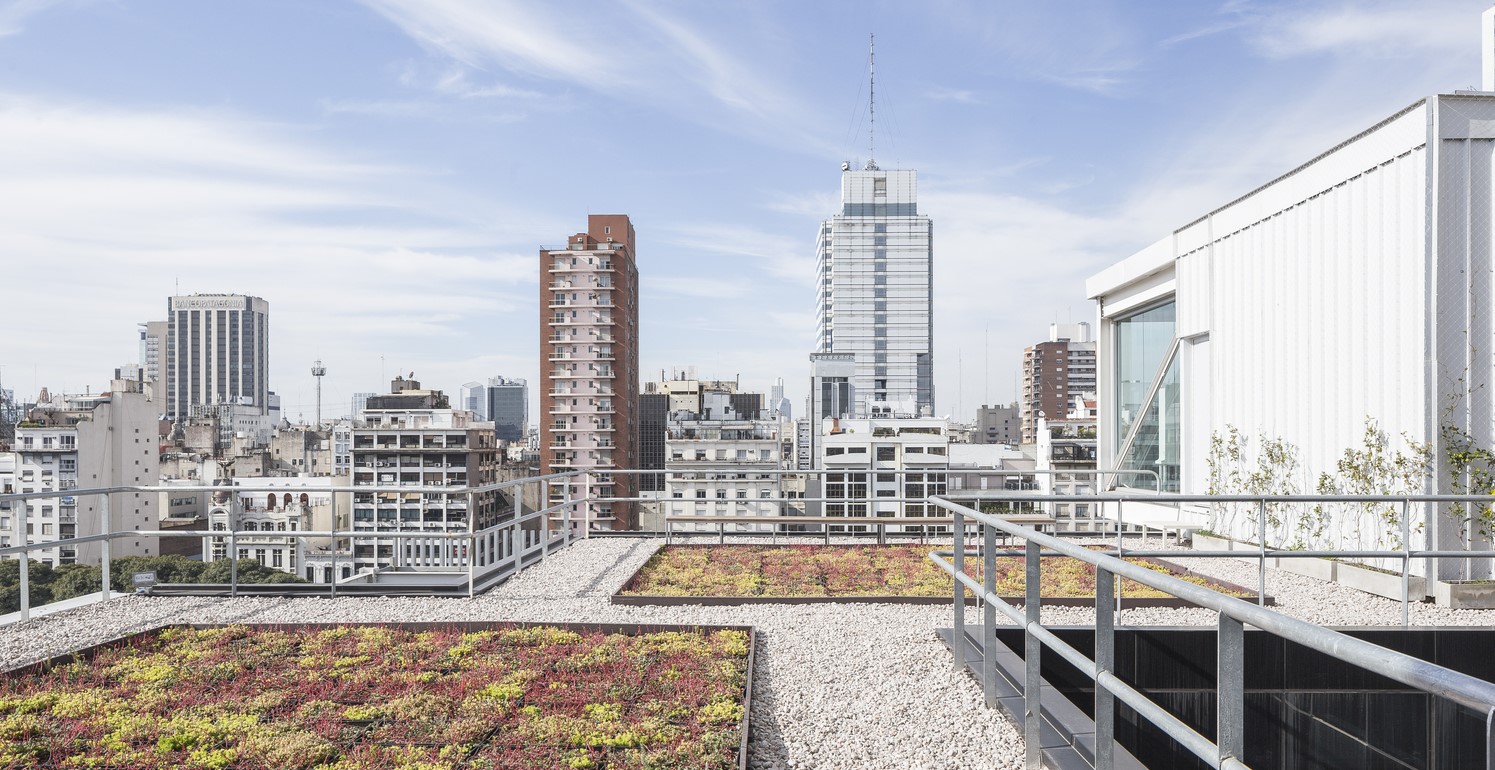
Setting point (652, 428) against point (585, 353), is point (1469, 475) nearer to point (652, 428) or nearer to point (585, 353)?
point (585, 353)

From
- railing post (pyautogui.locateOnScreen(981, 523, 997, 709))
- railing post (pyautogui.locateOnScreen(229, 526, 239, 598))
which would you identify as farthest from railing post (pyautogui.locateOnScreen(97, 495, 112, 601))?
railing post (pyautogui.locateOnScreen(981, 523, 997, 709))

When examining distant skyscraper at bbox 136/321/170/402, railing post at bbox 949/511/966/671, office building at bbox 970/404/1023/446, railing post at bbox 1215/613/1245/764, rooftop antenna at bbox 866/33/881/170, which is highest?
rooftop antenna at bbox 866/33/881/170

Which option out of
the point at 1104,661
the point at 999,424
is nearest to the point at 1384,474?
the point at 1104,661

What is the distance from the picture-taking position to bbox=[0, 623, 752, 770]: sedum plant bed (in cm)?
378

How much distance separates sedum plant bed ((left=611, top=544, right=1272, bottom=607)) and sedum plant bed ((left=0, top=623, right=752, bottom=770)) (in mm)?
1752

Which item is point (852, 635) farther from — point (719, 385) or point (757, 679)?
point (719, 385)

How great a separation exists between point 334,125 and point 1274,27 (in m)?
16.9

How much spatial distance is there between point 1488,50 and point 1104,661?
10.2 meters

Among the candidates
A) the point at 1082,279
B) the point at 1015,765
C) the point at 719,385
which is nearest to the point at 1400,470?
the point at 1015,765

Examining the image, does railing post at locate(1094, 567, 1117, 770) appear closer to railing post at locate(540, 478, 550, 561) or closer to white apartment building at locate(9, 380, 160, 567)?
railing post at locate(540, 478, 550, 561)

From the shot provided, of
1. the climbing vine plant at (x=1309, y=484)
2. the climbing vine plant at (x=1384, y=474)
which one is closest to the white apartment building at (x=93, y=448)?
the climbing vine plant at (x=1309, y=484)

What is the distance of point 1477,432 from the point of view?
7398 mm

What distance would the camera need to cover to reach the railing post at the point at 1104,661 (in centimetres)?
288

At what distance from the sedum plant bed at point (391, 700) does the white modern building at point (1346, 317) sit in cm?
664
